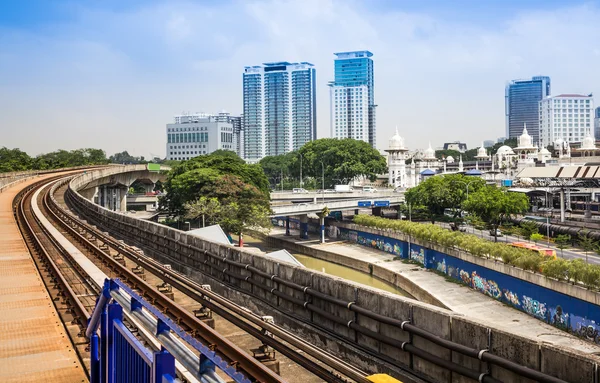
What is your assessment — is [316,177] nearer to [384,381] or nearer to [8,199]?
[8,199]

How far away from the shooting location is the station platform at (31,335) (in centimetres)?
878

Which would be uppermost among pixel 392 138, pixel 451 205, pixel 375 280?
pixel 392 138

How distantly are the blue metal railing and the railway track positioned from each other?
163cm

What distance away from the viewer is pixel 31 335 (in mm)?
10672

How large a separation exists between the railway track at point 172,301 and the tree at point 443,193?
146 ft

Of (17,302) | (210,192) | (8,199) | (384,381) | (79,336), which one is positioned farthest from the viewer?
(210,192)

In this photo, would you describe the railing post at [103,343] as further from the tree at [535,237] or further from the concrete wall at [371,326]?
the tree at [535,237]

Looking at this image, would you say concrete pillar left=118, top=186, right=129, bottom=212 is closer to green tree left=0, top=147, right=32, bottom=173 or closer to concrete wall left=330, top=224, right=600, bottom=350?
green tree left=0, top=147, right=32, bottom=173

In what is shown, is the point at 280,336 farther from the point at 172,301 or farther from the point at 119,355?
the point at 119,355

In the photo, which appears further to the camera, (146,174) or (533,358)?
(146,174)

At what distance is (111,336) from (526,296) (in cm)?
2959

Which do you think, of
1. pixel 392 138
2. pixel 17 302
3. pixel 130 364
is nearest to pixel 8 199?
pixel 17 302

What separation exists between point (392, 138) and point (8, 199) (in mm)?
82034

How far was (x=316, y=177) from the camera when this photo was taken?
117812 mm
